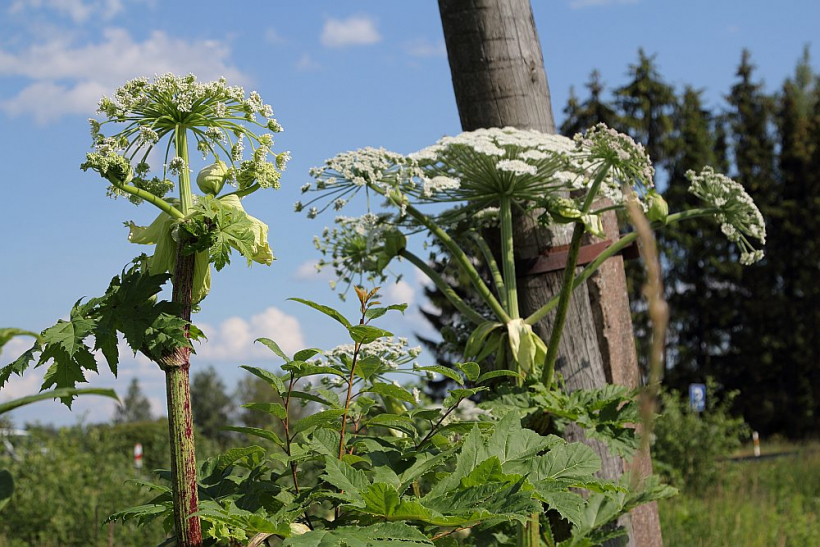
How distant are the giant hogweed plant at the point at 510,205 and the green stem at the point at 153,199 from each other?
109 cm

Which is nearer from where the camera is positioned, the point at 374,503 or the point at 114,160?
the point at 374,503

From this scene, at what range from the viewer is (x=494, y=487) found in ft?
3.99

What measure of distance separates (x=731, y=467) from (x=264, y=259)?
11843mm

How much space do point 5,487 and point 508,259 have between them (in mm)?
2082

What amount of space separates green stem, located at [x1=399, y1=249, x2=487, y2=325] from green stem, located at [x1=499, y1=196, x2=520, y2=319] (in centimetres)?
14

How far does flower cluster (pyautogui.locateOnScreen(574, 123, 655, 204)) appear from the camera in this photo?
250 cm

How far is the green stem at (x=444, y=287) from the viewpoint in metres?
2.75

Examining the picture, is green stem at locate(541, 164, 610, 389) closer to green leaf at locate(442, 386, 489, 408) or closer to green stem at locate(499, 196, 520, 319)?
green stem at locate(499, 196, 520, 319)

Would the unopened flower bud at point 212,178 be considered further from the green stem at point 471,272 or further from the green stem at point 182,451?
the green stem at point 471,272

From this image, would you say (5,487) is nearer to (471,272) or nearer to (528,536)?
(528,536)

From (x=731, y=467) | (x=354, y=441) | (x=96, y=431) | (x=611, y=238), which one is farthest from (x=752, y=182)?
(x=354, y=441)

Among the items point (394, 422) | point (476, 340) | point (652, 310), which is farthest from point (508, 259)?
point (652, 310)

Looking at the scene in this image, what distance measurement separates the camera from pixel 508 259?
2678mm

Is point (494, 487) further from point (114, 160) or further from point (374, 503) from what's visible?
point (114, 160)
